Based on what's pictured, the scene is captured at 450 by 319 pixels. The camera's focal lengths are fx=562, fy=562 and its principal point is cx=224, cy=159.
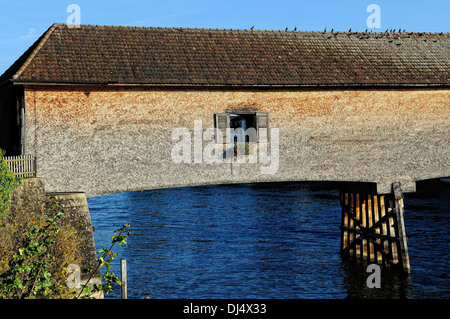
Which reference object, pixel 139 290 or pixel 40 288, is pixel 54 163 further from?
pixel 40 288

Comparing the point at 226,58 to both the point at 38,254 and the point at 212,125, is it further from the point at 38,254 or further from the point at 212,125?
the point at 38,254

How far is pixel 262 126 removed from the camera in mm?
18500

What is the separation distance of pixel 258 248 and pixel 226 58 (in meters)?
9.43

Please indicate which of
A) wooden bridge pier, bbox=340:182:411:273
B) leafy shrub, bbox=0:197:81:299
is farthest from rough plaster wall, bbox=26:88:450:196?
leafy shrub, bbox=0:197:81:299

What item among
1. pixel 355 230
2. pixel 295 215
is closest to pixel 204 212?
pixel 295 215

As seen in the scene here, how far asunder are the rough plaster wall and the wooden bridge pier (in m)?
1.00

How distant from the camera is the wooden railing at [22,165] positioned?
51.2 ft

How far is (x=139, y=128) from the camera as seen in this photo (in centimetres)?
1758

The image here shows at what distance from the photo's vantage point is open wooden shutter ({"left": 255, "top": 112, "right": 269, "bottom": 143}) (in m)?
18.5

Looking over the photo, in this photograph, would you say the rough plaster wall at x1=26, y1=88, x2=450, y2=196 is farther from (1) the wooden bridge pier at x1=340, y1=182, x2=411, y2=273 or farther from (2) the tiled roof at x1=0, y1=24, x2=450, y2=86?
(1) the wooden bridge pier at x1=340, y1=182, x2=411, y2=273

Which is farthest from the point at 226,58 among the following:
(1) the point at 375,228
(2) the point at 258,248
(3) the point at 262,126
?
(2) the point at 258,248

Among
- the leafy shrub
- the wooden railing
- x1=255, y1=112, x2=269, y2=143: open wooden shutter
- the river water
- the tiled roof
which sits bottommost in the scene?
the river water

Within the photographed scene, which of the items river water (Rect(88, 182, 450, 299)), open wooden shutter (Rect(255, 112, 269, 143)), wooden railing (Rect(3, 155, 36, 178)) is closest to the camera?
wooden railing (Rect(3, 155, 36, 178))

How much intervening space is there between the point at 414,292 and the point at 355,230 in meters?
3.84
